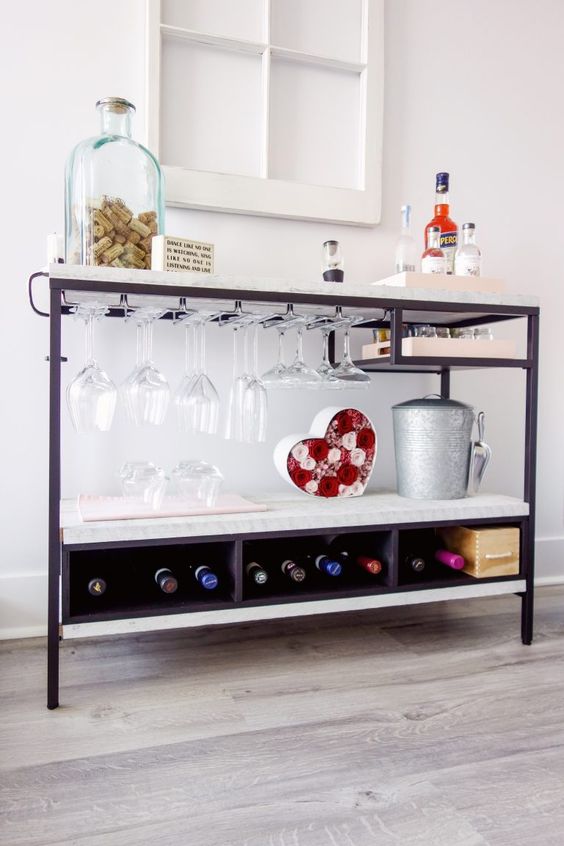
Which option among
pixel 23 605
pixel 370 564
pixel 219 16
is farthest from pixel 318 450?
pixel 219 16

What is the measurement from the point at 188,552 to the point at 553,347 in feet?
5.12

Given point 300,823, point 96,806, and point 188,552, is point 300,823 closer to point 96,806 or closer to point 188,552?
point 96,806

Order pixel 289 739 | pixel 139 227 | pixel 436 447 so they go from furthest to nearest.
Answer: pixel 436 447, pixel 139 227, pixel 289 739

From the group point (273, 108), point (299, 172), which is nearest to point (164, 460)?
point (299, 172)

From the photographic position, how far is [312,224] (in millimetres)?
2137

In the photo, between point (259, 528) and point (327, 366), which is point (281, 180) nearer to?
point (327, 366)

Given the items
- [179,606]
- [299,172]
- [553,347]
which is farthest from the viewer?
[553,347]

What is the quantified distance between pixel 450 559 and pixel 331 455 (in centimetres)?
43

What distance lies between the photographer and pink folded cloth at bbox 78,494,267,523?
152cm

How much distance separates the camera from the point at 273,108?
6.79ft

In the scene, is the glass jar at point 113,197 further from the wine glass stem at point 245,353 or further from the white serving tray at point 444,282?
the white serving tray at point 444,282

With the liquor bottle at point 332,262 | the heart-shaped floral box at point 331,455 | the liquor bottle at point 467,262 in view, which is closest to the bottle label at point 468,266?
the liquor bottle at point 467,262

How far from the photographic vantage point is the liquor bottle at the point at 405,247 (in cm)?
201

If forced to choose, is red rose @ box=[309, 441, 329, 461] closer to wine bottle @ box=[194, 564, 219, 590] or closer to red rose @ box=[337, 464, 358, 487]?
red rose @ box=[337, 464, 358, 487]
